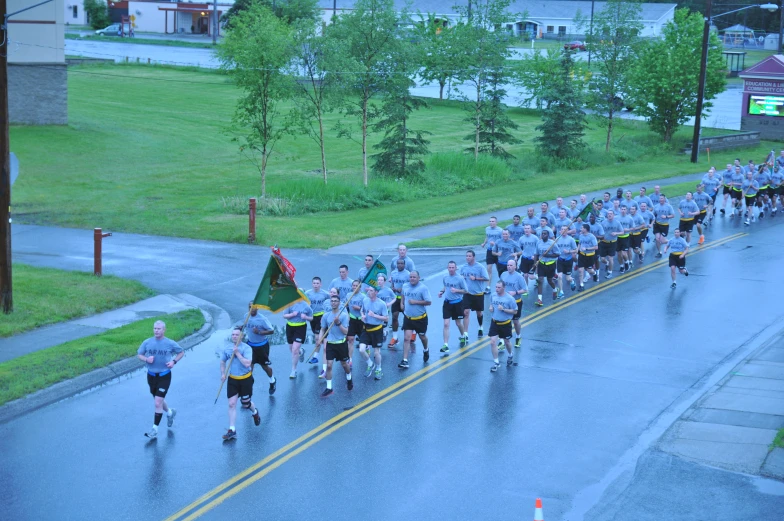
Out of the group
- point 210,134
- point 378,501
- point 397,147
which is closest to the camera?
point 378,501

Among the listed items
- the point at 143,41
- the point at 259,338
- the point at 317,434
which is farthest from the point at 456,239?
the point at 143,41

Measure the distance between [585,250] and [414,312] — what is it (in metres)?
7.05

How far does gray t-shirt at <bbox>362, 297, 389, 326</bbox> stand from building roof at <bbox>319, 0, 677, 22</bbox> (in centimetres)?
8342

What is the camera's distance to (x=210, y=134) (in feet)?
162

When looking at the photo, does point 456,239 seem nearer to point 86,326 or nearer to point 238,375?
point 86,326

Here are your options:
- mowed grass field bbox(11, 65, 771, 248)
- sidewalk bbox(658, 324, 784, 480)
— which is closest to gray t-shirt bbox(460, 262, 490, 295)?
sidewalk bbox(658, 324, 784, 480)

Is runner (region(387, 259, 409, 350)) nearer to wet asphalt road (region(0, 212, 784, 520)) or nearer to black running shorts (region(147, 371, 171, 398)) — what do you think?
wet asphalt road (region(0, 212, 784, 520))

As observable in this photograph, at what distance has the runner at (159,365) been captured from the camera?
1264cm

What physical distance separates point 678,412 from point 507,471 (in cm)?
370

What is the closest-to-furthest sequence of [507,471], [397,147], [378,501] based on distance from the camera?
[378,501], [507,471], [397,147]

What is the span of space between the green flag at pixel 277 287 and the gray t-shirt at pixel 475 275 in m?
3.72

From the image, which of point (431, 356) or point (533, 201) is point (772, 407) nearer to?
point (431, 356)

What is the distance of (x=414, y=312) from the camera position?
52.2 feet

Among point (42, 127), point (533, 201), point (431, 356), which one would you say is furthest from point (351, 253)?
point (42, 127)
